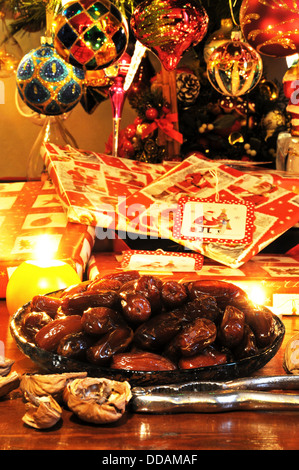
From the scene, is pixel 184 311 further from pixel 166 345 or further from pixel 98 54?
pixel 98 54

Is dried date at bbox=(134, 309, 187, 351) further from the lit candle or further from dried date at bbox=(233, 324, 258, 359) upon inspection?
the lit candle

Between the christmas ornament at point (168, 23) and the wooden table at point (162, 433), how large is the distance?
2.76 feet

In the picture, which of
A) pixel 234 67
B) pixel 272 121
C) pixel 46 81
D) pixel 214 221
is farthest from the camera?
pixel 272 121

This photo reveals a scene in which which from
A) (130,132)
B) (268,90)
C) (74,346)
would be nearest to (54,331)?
(74,346)

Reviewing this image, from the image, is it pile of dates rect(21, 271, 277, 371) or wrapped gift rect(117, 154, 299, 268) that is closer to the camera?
pile of dates rect(21, 271, 277, 371)

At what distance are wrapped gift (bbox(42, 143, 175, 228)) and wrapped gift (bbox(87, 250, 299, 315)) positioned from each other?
10 centimetres

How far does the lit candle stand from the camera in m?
0.90

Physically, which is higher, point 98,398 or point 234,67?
point 234,67

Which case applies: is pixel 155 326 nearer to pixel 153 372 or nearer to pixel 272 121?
pixel 153 372

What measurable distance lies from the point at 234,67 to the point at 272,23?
0.76 ft

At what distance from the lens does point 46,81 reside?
5.28 ft

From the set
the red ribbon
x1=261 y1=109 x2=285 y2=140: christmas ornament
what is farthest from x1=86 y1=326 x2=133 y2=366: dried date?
x1=261 y1=109 x2=285 y2=140: christmas ornament

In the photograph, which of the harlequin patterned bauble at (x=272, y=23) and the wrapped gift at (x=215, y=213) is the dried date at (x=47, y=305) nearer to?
the wrapped gift at (x=215, y=213)
